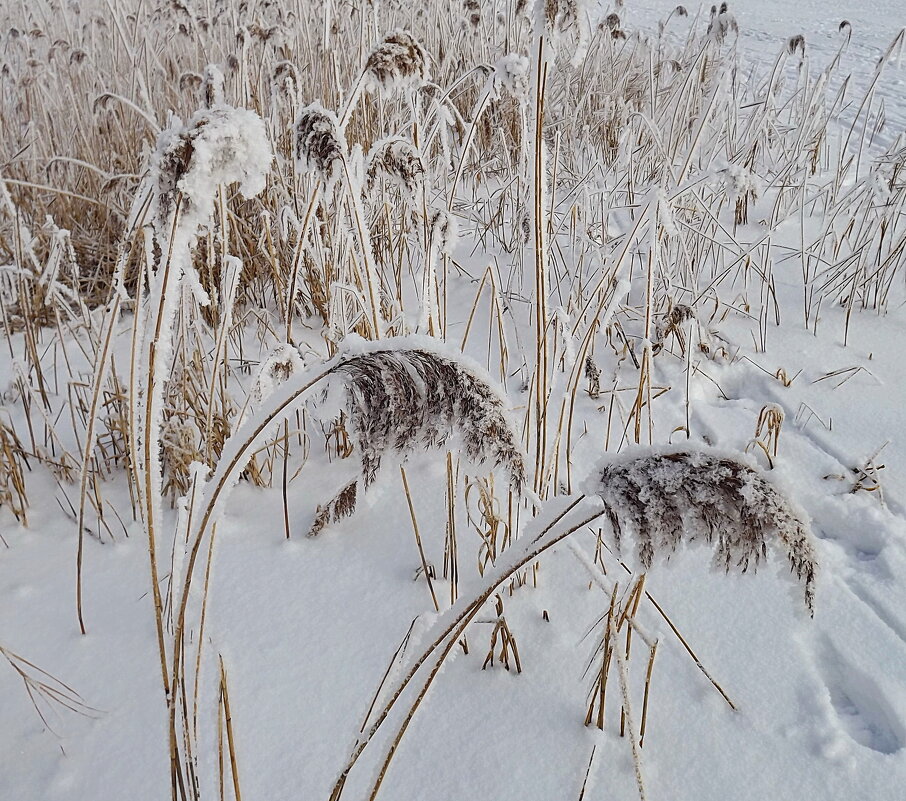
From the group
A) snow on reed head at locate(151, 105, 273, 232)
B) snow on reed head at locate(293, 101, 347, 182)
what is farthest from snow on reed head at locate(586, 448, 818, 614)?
snow on reed head at locate(293, 101, 347, 182)

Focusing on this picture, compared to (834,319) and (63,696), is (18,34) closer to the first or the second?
(63,696)

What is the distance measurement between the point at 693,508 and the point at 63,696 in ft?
3.52

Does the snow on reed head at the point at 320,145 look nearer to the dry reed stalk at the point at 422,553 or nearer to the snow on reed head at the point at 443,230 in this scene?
the snow on reed head at the point at 443,230

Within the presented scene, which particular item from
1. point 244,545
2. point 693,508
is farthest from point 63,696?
point 693,508

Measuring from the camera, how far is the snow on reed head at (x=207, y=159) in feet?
1.80

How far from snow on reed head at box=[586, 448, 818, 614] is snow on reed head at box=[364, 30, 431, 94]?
73cm

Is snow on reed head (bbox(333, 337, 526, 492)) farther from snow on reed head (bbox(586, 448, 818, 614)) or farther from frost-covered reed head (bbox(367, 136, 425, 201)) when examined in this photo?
frost-covered reed head (bbox(367, 136, 425, 201))

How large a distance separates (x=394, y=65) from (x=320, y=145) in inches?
7.3

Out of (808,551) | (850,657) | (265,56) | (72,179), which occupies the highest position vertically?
(265,56)

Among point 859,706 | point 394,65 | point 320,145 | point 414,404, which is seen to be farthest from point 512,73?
point 859,706

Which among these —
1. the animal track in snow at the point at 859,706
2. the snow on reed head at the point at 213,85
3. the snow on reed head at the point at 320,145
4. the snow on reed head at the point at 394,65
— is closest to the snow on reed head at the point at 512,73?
the snow on reed head at the point at 394,65

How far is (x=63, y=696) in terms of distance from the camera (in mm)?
1104

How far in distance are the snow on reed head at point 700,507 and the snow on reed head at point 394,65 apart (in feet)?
2.40

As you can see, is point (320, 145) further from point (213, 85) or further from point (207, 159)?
point (213, 85)
